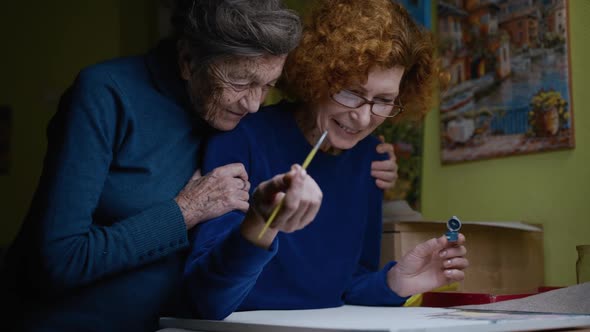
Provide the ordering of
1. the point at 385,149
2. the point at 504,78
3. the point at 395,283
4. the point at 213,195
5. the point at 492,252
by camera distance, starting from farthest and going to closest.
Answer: the point at 504,78, the point at 492,252, the point at 385,149, the point at 395,283, the point at 213,195

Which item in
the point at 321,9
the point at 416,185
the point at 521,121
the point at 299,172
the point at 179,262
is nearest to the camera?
the point at 299,172

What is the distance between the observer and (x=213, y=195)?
1.28 m

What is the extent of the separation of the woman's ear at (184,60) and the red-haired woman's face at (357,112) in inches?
11.6

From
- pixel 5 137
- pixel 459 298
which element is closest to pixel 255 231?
pixel 459 298

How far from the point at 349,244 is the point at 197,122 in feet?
1.46

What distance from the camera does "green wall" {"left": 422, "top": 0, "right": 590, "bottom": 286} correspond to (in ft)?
6.06

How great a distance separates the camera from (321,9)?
59.4 inches

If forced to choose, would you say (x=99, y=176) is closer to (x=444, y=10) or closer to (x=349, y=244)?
(x=349, y=244)

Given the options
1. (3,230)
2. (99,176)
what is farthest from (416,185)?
(3,230)

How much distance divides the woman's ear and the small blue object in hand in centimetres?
59

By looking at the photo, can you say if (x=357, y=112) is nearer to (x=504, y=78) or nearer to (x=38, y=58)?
(x=504, y=78)

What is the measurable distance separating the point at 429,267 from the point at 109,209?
0.68 metres

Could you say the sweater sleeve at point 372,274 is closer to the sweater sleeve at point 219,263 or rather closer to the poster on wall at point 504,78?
Answer: the sweater sleeve at point 219,263

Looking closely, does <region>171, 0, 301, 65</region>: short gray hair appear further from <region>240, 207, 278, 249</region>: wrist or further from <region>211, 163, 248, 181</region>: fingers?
<region>240, 207, 278, 249</region>: wrist
